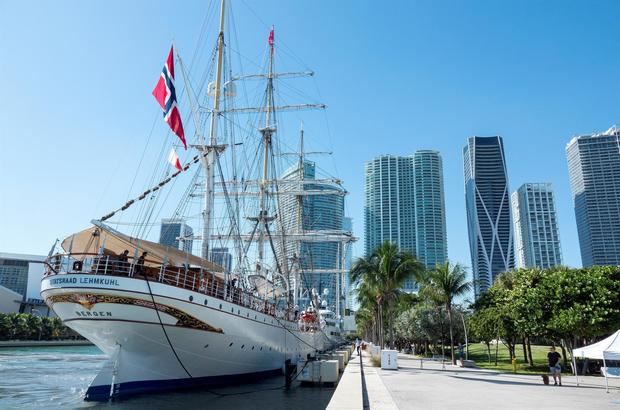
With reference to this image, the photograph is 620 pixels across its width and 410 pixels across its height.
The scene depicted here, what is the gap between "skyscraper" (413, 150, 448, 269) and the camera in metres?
161

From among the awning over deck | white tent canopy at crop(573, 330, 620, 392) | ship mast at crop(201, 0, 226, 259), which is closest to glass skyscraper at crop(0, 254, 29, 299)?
ship mast at crop(201, 0, 226, 259)

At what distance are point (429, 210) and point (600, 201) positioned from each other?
78.9m

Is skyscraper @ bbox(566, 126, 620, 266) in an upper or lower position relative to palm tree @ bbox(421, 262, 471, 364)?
upper

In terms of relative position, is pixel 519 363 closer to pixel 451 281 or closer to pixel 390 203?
pixel 451 281

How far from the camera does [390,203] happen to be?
170 m

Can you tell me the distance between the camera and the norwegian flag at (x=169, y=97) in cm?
2119

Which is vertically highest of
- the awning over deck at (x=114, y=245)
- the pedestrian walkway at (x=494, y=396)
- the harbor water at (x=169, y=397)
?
the awning over deck at (x=114, y=245)

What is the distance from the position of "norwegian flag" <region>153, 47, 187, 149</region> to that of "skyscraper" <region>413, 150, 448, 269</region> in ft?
469

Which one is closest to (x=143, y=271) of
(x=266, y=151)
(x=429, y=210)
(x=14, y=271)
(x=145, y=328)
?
(x=145, y=328)

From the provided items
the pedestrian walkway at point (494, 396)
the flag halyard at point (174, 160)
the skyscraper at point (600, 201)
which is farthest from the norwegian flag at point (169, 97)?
the skyscraper at point (600, 201)

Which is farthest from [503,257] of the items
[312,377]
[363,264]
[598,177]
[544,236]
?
[312,377]

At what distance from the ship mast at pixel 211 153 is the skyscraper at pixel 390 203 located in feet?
→ 451

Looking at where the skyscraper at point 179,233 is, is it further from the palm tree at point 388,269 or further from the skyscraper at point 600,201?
the skyscraper at point 600,201

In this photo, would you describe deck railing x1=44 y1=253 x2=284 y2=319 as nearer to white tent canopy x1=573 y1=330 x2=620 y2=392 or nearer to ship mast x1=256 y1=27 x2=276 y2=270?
white tent canopy x1=573 y1=330 x2=620 y2=392
